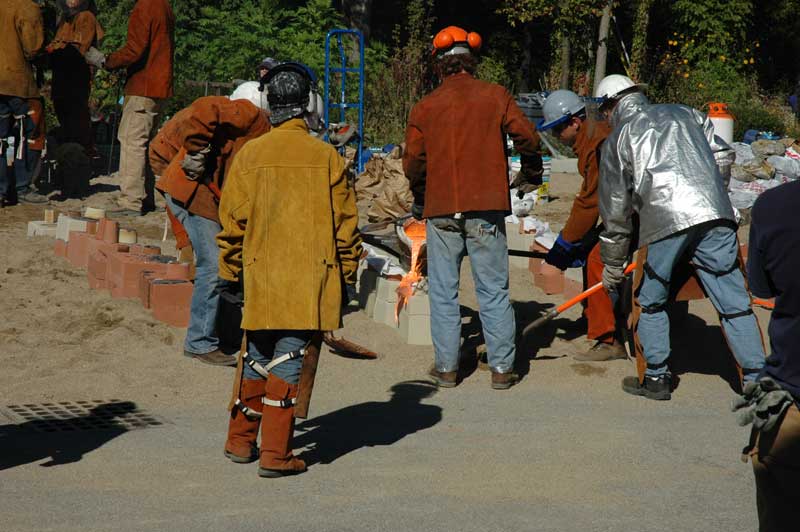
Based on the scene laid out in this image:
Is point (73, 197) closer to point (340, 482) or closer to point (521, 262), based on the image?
point (521, 262)

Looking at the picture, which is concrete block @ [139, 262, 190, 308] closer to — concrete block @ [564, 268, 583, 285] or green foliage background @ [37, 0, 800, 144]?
concrete block @ [564, 268, 583, 285]

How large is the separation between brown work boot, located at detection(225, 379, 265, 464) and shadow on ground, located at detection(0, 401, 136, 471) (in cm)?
70

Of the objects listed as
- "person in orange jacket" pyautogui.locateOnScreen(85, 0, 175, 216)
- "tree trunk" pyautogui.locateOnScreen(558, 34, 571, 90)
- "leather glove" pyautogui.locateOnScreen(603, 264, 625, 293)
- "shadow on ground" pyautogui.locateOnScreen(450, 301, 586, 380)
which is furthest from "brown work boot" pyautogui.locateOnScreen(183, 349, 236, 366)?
"tree trunk" pyautogui.locateOnScreen(558, 34, 571, 90)

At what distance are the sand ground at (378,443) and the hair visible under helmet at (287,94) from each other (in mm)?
1613

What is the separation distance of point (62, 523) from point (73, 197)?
8.26 metres

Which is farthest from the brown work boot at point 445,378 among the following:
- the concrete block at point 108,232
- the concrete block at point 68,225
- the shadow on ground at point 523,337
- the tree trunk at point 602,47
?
the tree trunk at point 602,47

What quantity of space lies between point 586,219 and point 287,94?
282cm

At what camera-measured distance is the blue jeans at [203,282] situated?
7016 mm

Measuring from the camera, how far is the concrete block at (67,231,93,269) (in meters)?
9.14

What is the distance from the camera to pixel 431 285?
7000 millimetres

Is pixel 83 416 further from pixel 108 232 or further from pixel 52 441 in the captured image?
pixel 108 232

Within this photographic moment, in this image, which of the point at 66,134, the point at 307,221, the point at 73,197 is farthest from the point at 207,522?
the point at 66,134

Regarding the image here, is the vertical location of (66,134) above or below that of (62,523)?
above

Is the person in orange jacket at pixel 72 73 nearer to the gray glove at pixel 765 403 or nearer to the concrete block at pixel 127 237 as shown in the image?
the concrete block at pixel 127 237
